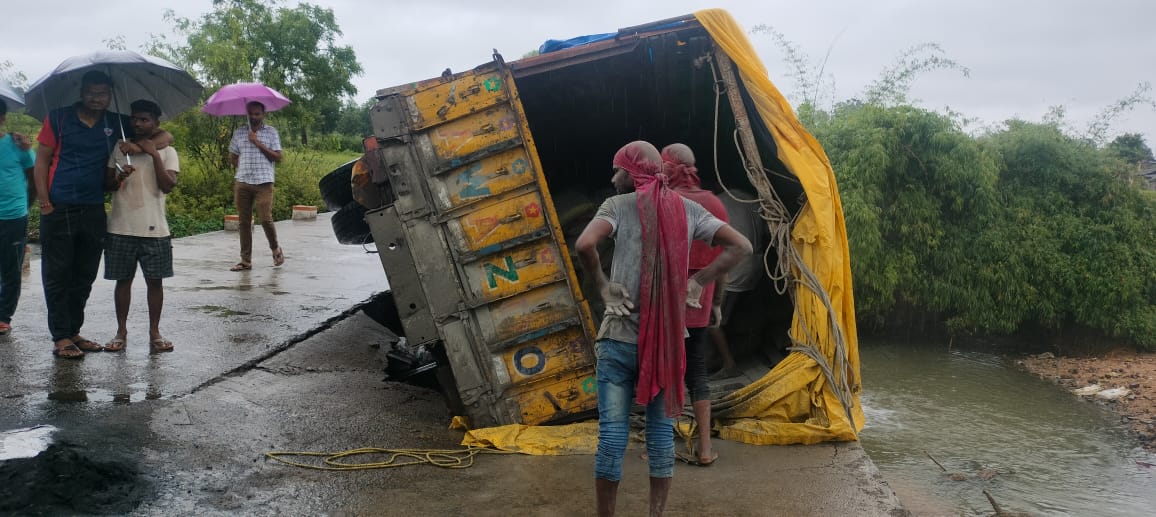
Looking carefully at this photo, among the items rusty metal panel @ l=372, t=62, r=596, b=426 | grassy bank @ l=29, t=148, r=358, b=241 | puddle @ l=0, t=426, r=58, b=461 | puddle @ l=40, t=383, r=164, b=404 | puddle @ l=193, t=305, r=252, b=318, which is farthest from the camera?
grassy bank @ l=29, t=148, r=358, b=241

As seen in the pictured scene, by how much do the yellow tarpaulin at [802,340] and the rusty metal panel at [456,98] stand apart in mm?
1331

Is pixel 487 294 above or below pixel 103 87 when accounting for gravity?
below

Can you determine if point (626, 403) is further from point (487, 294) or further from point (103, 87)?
point (103, 87)

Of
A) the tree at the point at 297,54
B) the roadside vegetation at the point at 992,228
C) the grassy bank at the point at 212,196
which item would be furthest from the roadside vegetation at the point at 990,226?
the tree at the point at 297,54

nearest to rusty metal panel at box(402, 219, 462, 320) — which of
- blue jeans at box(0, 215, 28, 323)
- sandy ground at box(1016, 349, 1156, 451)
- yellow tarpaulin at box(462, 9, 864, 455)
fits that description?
yellow tarpaulin at box(462, 9, 864, 455)

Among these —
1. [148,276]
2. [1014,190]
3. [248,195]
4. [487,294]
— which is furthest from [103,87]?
[1014,190]

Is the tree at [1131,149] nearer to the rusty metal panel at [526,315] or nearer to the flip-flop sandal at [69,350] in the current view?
the rusty metal panel at [526,315]

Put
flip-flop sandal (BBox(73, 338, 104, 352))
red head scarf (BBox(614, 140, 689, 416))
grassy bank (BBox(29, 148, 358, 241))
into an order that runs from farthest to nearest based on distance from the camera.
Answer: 1. grassy bank (BBox(29, 148, 358, 241))
2. flip-flop sandal (BBox(73, 338, 104, 352))
3. red head scarf (BBox(614, 140, 689, 416))

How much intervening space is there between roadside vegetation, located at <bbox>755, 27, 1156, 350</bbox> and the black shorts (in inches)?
304

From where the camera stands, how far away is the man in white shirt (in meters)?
5.27

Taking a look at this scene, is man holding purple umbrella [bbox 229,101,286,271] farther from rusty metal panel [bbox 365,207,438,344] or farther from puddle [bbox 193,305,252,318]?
rusty metal panel [bbox 365,207,438,344]

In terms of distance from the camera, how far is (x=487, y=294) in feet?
16.3

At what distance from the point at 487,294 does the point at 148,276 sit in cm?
234

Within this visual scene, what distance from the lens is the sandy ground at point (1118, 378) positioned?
8883mm
